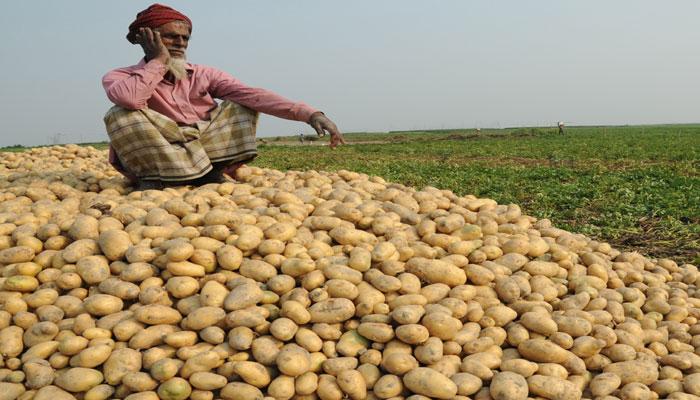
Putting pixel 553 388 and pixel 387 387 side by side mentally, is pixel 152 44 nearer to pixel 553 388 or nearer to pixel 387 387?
pixel 387 387

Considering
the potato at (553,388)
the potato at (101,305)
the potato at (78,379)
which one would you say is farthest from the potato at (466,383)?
the potato at (101,305)

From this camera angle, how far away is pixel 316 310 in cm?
264

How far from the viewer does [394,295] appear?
2.83m

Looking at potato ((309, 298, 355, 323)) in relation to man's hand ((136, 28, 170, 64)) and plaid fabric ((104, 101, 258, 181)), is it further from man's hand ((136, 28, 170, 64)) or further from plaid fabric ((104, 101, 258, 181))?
man's hand ((136, 28, 170, 64))

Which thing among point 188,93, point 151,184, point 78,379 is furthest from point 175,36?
point 78,379

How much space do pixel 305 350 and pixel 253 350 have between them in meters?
0.23

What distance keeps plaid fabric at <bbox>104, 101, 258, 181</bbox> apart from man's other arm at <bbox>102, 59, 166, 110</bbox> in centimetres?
11

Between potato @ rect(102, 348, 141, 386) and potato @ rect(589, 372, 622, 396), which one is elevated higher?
potato @ rect(102, 348, 141, 386)

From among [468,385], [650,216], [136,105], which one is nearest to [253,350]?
[468,385]

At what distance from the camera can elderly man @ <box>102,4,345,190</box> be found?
4414 millimetres

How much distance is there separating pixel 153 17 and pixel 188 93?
2.32ft

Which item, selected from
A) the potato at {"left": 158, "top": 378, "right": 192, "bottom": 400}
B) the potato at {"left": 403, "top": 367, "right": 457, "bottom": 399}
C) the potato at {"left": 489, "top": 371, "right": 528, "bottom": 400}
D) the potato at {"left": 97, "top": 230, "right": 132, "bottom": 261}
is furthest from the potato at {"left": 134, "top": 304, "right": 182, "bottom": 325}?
the potato at {"left": 489, "top": 371, "right": 528, "bottom": 400}

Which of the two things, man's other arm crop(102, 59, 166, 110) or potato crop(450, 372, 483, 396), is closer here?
potato crop(450, 372, 483, 396)

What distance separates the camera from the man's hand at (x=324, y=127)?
4520mm
